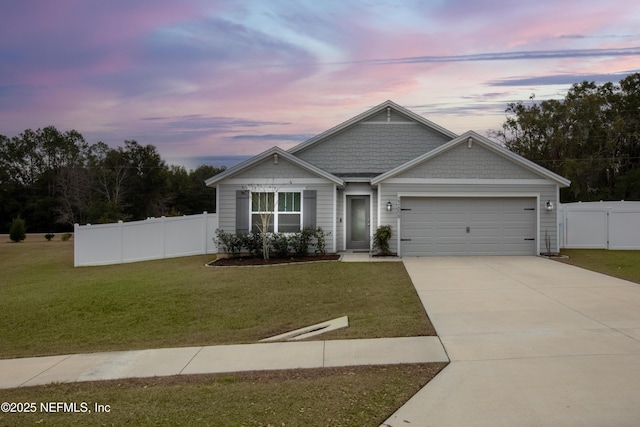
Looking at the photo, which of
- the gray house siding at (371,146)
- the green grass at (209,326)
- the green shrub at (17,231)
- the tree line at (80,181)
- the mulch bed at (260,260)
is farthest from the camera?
the tree line at (80,181)

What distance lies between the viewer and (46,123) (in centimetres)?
5884

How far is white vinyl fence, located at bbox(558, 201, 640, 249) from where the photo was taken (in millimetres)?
18328

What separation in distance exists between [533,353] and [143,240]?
1552 cm

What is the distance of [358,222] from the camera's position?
1797cm

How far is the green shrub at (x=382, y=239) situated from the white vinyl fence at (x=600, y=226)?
7.94m

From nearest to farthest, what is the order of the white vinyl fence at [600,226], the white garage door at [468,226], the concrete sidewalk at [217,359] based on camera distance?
the concrete sidewalk at [217,359] → the white garage door at [468,226] → the white vinyl fence at [600,226]

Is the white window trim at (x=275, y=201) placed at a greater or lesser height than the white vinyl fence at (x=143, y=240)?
greater

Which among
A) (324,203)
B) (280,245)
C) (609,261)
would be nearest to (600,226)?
(609,261)

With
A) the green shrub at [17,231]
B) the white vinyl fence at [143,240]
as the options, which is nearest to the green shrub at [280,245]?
the white vinyl fence at [143,240]

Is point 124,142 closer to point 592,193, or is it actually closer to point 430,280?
point 592,193

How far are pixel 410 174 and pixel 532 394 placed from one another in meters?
12.1

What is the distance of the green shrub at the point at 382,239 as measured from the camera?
1581 cm

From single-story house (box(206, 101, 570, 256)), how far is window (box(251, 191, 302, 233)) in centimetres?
4

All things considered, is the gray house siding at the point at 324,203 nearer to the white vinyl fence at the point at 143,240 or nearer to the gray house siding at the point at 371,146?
the gray house siding at the point at 371,146
